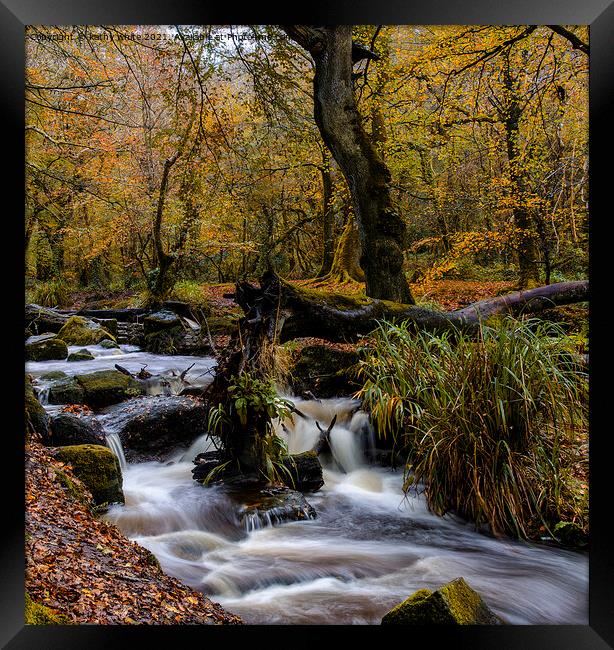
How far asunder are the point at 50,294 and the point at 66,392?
2.35 feet

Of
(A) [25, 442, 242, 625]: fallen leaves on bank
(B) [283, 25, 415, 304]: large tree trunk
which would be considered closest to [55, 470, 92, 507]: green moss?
(A) [25, 442, 242, 625]: fallen leaves on bank

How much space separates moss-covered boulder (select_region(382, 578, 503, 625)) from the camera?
183 cm

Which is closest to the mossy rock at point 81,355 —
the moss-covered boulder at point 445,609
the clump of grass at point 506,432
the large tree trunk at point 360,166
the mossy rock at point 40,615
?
the large tree trunk at point 360,166

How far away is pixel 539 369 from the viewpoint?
2646 millimetres

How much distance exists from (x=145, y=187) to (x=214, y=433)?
1811mm

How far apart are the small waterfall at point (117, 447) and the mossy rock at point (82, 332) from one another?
894mm

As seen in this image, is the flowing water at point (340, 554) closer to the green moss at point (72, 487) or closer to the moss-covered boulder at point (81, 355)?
the green moss at point (72, 487)

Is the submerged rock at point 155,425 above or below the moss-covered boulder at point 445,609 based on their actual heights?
above

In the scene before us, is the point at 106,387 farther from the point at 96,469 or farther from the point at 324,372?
the point at 324,372

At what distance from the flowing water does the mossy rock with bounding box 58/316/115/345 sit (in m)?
1.30

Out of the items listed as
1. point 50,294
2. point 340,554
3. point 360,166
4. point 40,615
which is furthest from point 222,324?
point 40,615

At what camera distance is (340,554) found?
260 cm

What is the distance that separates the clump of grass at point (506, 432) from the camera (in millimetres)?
2508
